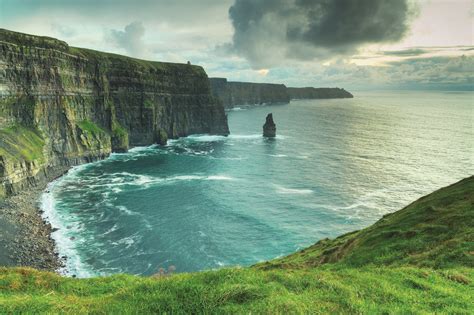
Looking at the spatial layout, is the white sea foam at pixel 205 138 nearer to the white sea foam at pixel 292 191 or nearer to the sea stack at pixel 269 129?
the sea stack at pixel 269 129

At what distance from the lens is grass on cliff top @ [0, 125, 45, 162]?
71.9 m

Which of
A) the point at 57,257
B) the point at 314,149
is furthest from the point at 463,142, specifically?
the point at 57,257

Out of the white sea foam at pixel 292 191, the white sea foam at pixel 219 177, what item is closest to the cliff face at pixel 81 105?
the white sea foam at pixel 219 177

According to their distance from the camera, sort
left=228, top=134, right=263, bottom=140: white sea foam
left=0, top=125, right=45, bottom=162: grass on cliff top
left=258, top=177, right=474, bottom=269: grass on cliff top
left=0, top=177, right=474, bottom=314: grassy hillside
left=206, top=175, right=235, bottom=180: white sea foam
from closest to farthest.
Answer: left=0, top=177, right=474, bottom=314: grassy hillside
left=258, top=177, right=474, bottom=269: grass on cliff top
left=0, top=125, right=45, bottom=162: grass on cliff top
left=206, top=175, right=235, bottom=180: white sea foam
left=228, top=134, right=263, bottom=140: white sea foam

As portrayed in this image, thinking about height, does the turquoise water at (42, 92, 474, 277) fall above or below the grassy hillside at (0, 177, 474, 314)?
below

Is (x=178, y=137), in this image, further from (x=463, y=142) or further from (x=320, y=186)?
(x=463, y=142)

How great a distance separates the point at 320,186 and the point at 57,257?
58.6 meters

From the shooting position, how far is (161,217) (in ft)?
213

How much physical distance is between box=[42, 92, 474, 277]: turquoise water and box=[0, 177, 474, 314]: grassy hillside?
98.2 ft

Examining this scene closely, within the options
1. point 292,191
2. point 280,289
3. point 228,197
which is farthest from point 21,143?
point 280,289

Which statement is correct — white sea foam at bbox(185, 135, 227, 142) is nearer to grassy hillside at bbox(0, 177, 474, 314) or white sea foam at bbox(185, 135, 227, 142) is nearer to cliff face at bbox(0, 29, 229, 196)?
cliff face at bbox(0, 29, 229, 196)

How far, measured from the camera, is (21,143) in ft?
257

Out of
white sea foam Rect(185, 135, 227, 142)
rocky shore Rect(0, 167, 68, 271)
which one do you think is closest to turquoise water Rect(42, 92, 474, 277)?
rocky shore Rect(0, 167, 68, 271)

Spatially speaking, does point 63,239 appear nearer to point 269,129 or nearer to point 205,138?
point 205,138
